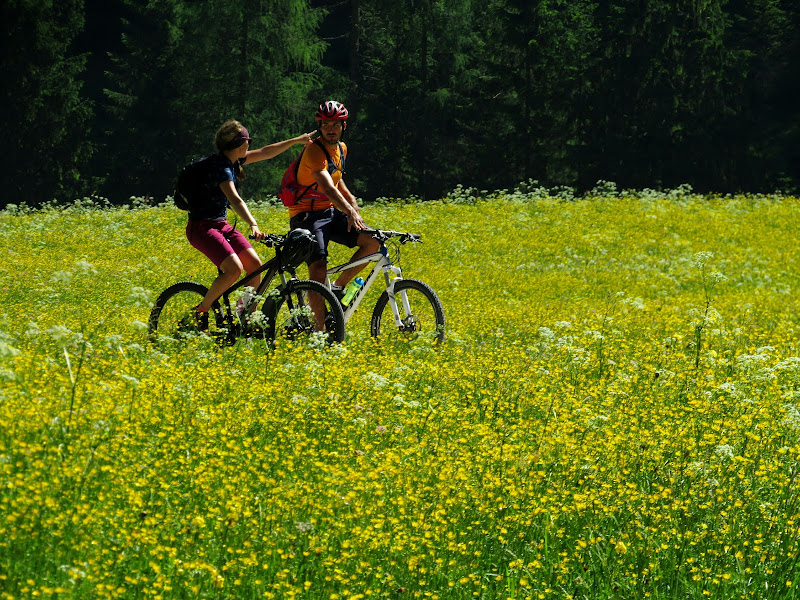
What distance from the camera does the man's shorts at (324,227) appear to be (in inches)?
337

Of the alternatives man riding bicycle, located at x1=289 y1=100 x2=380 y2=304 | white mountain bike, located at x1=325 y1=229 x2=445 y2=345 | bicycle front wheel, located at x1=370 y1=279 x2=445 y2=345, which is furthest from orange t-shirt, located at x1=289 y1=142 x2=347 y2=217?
bicycle front wheel, located at x1=370 y1=279 x2=445 y2=345

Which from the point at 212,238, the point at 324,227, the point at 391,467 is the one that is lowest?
the point at 391,467

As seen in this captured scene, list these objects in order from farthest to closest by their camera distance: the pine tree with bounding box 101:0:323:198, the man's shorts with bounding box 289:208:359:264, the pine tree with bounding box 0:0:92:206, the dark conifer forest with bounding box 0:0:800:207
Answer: the dark conifer forest with bounding box 0:0:800:207
the pine tree with bounding box 101:0:323:198
the pine tree with bounding box 0:0:92:206
the man's shorts with bounding box 289:208:359:264

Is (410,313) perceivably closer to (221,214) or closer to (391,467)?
(221,214)

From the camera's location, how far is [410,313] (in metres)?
9.01

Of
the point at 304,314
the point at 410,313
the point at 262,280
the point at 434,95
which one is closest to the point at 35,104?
the point at 434,95

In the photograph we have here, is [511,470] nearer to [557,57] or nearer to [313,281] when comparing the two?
[313,281]

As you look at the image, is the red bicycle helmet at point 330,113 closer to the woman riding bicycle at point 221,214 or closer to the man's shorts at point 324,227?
the woman riding bicycle at point 221,214

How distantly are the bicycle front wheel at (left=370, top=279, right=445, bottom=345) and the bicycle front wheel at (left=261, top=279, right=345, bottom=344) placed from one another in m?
0.66

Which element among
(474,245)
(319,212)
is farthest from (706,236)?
(319,212)

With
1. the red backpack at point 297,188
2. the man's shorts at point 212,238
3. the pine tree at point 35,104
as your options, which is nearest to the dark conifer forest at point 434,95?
the pine tree at point 35,104

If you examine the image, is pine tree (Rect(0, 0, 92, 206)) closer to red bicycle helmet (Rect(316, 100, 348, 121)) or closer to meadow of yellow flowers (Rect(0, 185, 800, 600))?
meadow of yellow flowers (Rect(0, 185, 800, 600))

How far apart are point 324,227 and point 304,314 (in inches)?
41.0

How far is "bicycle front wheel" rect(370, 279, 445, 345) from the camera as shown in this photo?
8891mm
